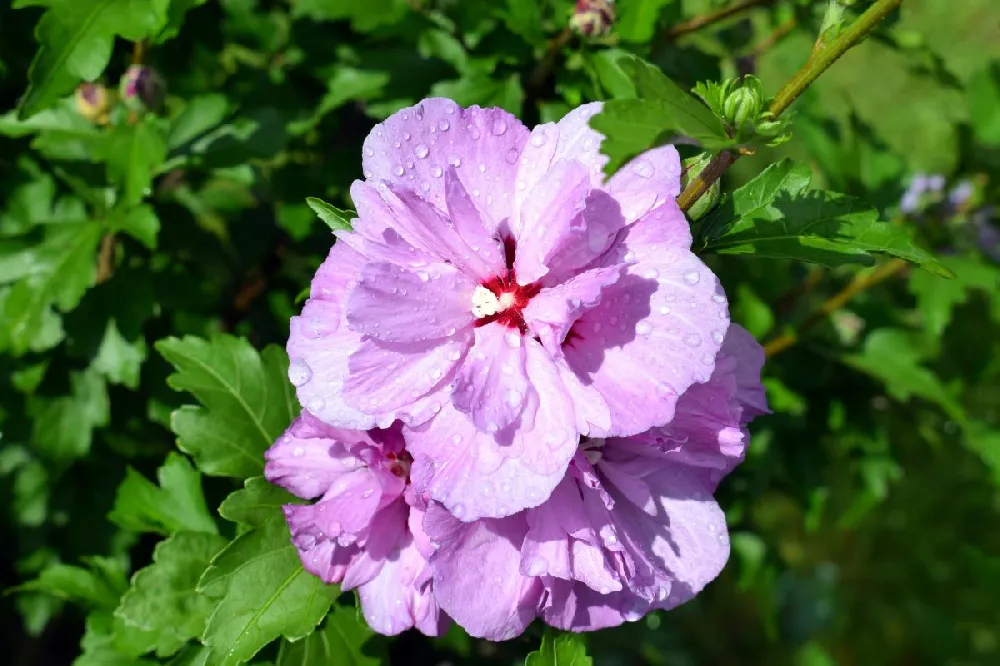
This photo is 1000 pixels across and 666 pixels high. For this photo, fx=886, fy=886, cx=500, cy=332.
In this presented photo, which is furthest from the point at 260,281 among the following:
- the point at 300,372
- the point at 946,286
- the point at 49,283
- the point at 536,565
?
the point at 946,286

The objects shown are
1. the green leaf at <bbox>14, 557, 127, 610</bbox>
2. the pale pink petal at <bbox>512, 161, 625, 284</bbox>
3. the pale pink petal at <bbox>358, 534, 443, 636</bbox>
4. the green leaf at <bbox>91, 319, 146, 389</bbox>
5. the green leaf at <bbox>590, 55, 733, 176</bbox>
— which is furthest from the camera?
the green leaf at <bbox>91, 319, 146, 389</bbox>

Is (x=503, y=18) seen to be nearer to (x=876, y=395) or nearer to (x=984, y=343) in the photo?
(x=876, y=395)

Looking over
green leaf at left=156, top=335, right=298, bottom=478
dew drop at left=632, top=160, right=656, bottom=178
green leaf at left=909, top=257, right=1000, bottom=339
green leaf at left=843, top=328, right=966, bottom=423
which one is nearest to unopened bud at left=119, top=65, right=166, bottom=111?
green leaf at left=156, top=335, right=298, bottom=478

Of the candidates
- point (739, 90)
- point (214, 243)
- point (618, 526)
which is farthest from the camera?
point (214, 243)

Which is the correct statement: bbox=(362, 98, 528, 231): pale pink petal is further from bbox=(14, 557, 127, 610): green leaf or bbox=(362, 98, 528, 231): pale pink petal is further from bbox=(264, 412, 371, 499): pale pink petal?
bbox=(14, 557, 127, 610): green leaf

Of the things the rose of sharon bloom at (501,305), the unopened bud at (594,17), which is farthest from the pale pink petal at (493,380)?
the unopened bud at (594,17)

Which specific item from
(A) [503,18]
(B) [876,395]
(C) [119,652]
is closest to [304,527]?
(C) [119,652]
